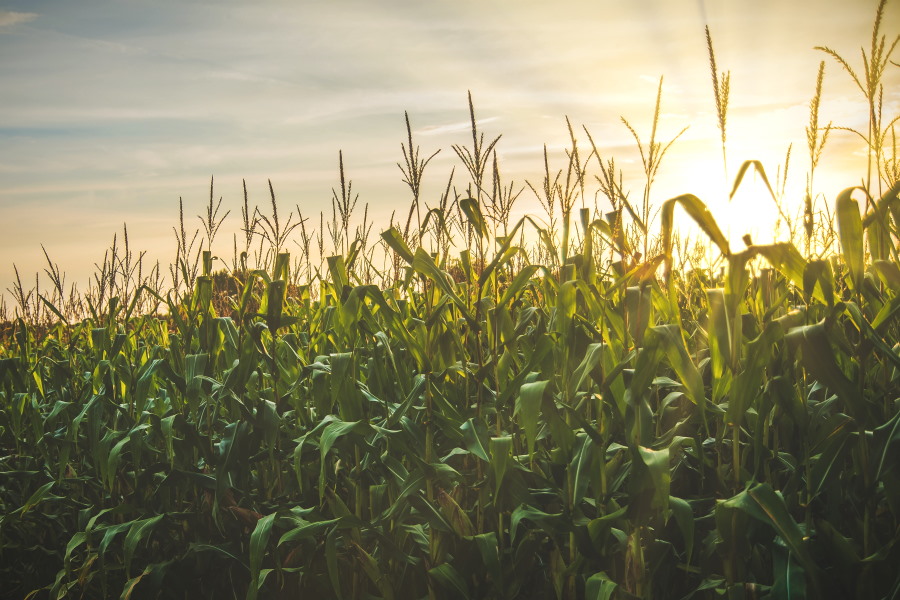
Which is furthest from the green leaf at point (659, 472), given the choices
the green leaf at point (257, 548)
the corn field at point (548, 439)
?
the green leaf at point (257, 548)

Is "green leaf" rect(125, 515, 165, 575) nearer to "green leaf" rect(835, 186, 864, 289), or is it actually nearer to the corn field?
the corn field

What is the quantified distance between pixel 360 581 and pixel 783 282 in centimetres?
197

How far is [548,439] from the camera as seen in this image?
2236 mm

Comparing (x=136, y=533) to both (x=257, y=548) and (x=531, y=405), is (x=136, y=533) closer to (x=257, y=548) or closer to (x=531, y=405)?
(x=257, y=548)

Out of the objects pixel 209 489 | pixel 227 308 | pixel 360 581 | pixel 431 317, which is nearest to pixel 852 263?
pixel 431 317

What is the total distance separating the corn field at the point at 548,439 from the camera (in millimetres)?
1622

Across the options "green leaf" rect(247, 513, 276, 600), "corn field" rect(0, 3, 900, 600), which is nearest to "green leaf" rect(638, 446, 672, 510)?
"corn field" rect(0, 3, 900, 600)

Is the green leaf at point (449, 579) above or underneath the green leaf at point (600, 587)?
underneath

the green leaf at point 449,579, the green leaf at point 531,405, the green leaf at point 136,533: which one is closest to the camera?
the green leaf at point 531,405

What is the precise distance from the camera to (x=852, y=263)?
5.36 ft

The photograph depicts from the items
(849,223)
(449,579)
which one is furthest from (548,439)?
(849,223)

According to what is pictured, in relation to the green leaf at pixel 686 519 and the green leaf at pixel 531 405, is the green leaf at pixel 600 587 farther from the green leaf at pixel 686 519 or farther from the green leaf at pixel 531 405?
the green leaf at pixel 531 405

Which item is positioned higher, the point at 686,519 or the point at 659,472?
the point at 659,472

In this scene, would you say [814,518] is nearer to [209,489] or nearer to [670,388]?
[670,388]
